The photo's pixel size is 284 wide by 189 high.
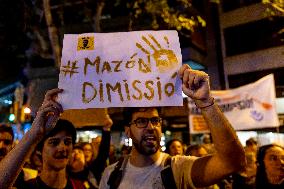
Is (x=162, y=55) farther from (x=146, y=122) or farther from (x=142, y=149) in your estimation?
(x=142, y=149)

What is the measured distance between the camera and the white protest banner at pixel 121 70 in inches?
106

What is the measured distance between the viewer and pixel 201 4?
22.5 meters

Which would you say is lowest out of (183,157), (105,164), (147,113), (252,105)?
(105,164)

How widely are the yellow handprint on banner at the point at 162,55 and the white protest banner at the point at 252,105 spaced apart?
5.73 meters

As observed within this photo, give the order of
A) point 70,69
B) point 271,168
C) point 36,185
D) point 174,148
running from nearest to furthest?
point 70,69 → point 36,185 → point 271,168 → point 174,148

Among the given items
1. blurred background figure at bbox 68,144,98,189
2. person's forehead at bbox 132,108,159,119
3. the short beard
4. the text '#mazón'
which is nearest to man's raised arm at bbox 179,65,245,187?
the text '#mazón'

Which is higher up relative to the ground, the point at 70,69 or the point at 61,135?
the point at 70,69

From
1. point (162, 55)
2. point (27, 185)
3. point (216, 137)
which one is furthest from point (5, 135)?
point (216, 137)

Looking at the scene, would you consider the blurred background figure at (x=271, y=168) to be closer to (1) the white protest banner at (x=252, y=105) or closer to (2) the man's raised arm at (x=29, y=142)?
(2) the man's raised arm at (x=29, y=142)

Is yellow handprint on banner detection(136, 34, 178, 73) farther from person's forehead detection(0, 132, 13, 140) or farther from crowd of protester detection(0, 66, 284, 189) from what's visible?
person's forehead detection(0, 132, 13, 140)

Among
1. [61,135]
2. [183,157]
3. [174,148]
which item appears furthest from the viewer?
[174,148]

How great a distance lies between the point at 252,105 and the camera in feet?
27.7

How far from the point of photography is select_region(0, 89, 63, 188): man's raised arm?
2221 millimetres

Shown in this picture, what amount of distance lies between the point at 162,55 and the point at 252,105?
6.11 metres
